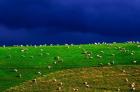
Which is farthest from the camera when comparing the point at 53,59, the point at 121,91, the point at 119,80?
the point at 53,59

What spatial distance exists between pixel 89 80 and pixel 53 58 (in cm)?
885

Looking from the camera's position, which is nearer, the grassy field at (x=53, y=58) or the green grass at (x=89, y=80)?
the green grass at (x=89, y=80)

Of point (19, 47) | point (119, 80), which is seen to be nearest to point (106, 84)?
point (119, 80)

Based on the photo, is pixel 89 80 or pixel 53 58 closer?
pixel 89 80

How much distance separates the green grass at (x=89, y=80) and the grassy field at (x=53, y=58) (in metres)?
1.63

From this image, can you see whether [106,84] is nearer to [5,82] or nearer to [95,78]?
[95,78]

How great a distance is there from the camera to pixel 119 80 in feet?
165

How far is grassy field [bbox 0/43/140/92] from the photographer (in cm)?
5328

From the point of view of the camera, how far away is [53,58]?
58156mm

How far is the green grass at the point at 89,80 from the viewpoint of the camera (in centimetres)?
4781

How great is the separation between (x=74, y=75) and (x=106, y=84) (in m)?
4.05

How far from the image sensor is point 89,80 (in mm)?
50344

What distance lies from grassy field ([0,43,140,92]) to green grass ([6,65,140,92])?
163cm

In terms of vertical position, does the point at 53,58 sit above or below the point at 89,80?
above
